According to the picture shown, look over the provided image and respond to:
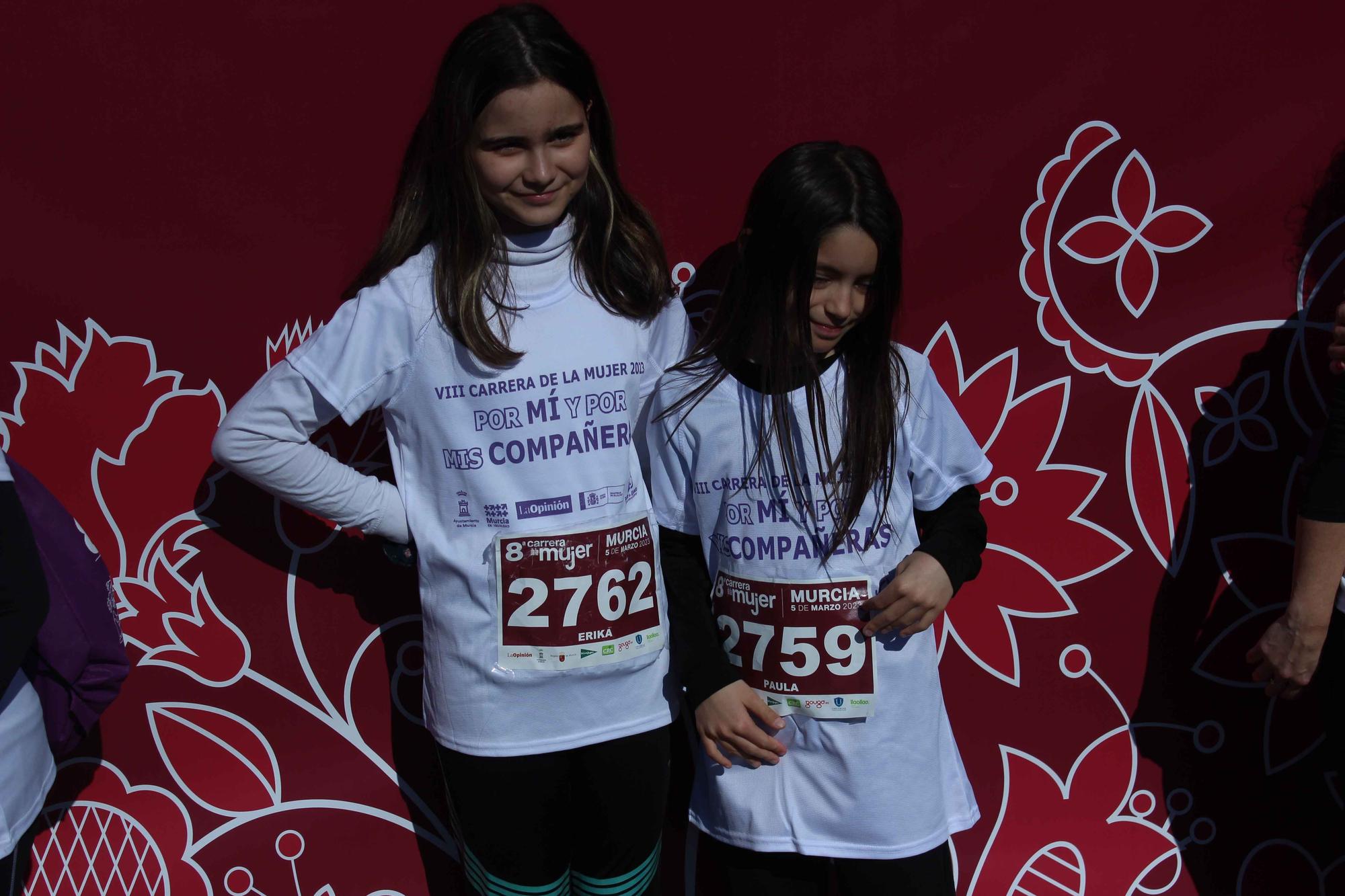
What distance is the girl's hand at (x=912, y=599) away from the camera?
5.98ft

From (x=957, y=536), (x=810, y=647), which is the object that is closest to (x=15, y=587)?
(x=810, y=647)

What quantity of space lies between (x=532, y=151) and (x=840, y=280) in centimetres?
54

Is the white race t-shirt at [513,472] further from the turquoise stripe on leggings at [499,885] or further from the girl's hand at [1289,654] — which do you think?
the girl's hand at [1289,654]

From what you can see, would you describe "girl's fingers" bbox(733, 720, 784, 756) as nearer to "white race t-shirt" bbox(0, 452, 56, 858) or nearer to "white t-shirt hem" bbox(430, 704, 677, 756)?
"white t-shirt hem" bbox(430, 704, 677, 756)

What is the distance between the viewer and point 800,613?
1876mm

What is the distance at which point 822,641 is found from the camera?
6.14ft

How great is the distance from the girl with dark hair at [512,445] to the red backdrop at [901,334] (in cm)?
35

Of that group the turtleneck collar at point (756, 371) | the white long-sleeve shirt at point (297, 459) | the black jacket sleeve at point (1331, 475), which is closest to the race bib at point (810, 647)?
the turtleneck collar at point (756, 371)

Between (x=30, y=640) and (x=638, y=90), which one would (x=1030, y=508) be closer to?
(x=638, y=90)

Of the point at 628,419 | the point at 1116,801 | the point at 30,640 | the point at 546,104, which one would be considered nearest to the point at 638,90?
the point at 546,104

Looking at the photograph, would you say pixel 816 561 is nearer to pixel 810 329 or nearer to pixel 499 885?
pixel 810 329

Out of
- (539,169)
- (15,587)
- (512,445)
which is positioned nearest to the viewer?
(15,587)

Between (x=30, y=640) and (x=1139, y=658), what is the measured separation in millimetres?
2212

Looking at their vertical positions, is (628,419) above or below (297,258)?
below
